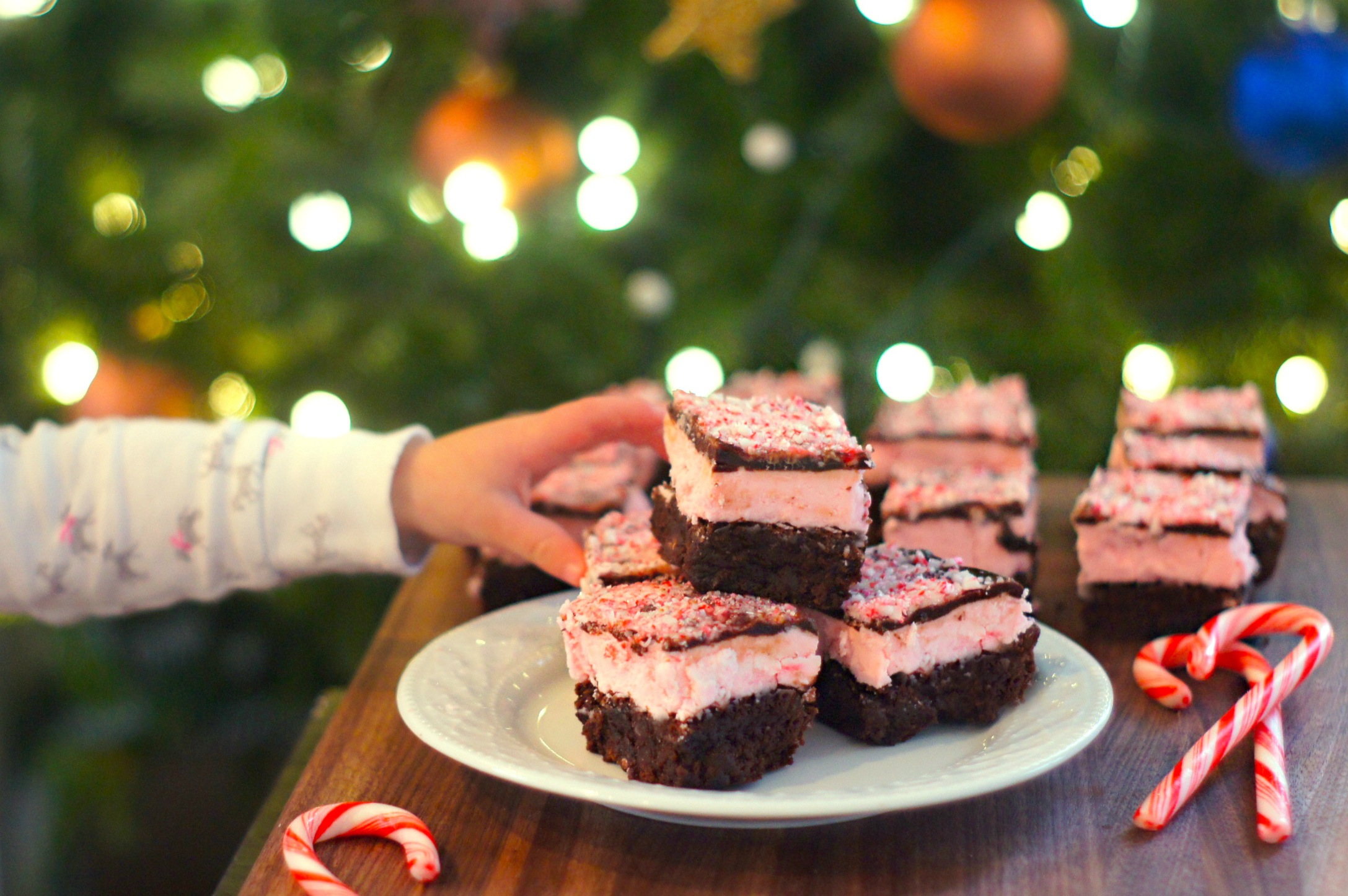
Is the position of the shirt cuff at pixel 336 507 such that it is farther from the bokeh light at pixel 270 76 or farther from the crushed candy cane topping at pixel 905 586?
the bokeh light at pixel 270 76

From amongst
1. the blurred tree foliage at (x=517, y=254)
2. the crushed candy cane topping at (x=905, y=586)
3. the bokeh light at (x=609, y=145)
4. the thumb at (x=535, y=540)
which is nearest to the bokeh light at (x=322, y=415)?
the blurred tree foliage at (x=517, y=254)

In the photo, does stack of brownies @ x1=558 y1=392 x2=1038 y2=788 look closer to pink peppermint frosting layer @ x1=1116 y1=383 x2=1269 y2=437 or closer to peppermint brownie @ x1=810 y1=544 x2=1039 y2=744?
peppermint brownie @ x1=810 y1=544 x2=1039 y2=744

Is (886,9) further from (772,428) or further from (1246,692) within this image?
(1246,692)

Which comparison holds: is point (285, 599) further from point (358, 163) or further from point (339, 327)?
point (358, 163)

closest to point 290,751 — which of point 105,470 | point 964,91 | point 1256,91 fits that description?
point 105,470

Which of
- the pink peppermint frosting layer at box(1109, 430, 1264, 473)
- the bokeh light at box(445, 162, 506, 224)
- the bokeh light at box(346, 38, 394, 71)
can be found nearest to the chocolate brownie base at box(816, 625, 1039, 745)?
the pink peppermint frosting layer at box(1109, 430, 1264, 473)
